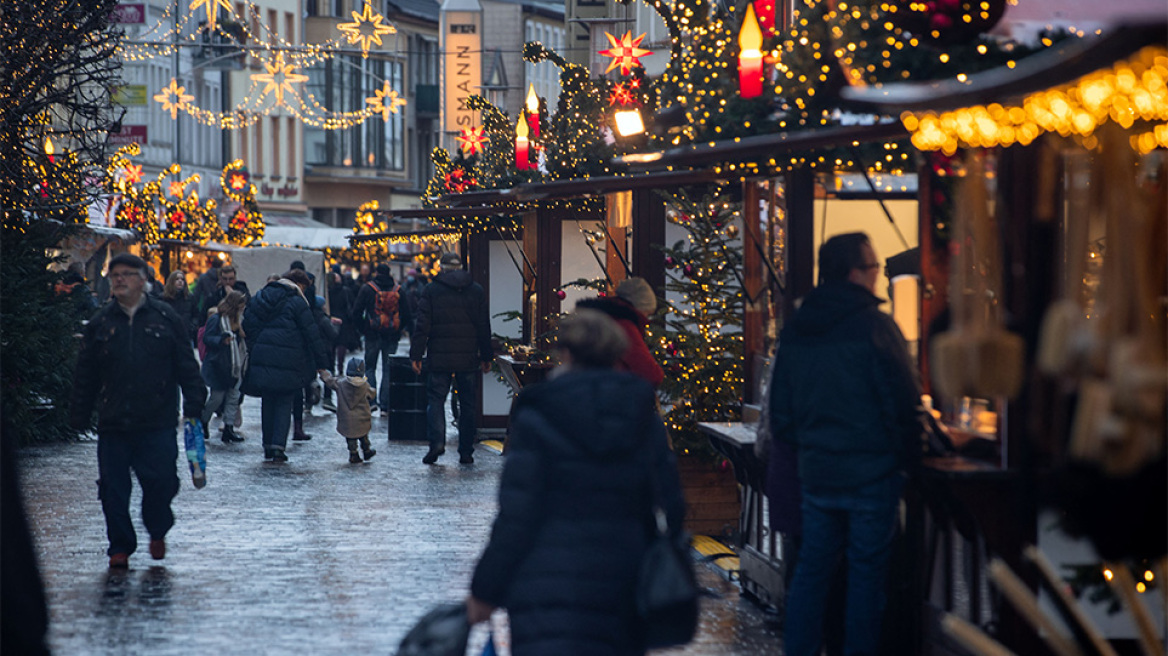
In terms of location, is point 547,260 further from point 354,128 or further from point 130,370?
point 354,128

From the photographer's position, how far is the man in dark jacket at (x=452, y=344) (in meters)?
17.7

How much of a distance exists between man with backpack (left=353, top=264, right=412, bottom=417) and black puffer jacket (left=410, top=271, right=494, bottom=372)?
261 inches

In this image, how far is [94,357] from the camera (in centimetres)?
1095

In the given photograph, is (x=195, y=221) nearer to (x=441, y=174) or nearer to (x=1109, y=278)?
(x=441, y=174)

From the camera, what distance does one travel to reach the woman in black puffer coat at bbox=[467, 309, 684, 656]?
589cm

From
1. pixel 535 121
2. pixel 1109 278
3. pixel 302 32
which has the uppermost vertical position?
pixel 302 32

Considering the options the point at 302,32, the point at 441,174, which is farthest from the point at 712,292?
the point at 302,32

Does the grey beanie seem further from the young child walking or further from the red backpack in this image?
the red backpack

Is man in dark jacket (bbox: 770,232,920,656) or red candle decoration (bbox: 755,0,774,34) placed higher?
red candle decoration (bbox: 755,0,774,34)

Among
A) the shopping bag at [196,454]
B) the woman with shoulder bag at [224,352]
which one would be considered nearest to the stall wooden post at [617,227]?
the shopping bag at [196,454]

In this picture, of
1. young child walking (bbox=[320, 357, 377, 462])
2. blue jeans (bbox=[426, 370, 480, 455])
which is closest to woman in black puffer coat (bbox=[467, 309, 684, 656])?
blue jeans (bbox=[426, 370, 480, 455])

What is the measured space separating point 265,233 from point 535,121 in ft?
133

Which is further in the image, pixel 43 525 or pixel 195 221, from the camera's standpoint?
pixel 195 221

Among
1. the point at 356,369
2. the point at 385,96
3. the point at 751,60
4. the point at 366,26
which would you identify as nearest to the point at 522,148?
the point at 356,369
